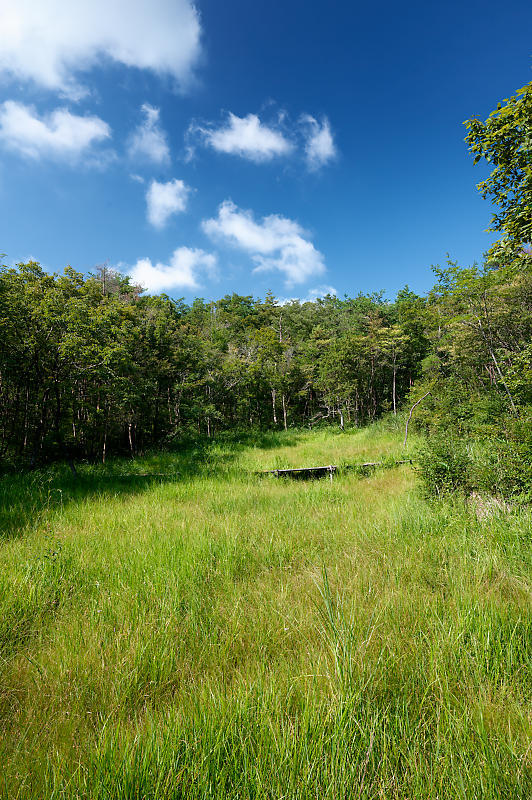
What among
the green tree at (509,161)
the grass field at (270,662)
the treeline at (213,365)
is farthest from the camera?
the treeline at (213,365)

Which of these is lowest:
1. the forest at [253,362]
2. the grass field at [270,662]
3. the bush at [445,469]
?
the grass field at [270,662]

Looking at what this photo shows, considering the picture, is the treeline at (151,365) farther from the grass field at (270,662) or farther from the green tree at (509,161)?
the green tree at (509,161)

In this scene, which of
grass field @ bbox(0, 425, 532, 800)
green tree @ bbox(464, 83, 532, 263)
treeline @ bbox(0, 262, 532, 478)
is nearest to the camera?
grass field @ bbox(0, 425, 532, 800)

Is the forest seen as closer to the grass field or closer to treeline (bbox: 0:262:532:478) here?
treeline (bbox: 0:262:532:478)

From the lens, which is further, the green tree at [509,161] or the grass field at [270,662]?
the green tree at [509,161]

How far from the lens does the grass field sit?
124cm

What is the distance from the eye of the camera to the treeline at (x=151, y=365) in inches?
364

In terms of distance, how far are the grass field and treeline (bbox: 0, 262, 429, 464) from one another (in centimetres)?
744

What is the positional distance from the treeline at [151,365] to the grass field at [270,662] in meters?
7.44

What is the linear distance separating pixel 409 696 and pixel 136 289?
95.3 ft

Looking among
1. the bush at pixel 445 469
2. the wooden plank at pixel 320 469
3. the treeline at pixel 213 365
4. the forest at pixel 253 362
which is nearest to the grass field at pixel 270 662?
the bush at pixel 445 469

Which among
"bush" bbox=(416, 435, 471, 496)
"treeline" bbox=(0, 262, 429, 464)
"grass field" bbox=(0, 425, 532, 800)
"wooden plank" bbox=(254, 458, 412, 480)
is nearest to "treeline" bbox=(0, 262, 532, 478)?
"treeline" bbox=(0, 262, 429, 464)

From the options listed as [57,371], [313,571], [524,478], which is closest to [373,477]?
[524,478]

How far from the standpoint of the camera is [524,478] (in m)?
4.59
